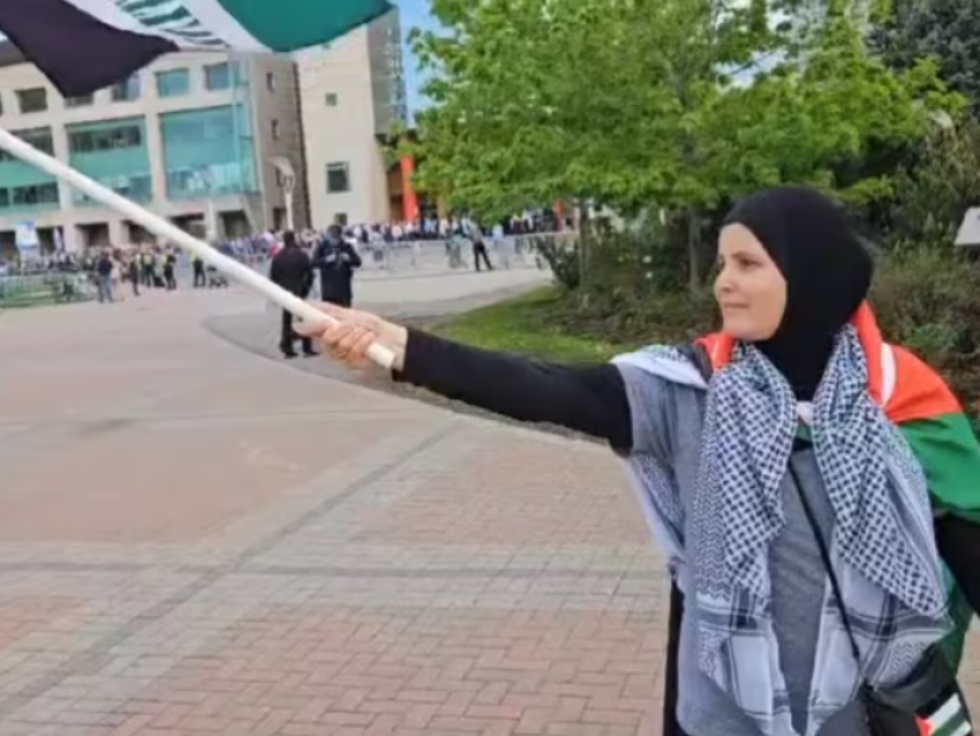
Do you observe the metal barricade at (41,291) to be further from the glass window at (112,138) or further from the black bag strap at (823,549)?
the black bag strap at (823,549)

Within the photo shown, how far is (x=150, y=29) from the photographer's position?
328cm

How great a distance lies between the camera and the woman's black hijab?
2217 millimetres

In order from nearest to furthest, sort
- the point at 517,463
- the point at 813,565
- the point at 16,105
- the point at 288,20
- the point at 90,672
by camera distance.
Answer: the point at 813,565 → the point at 288,20 → the point at 90,672 → the point at 517,463 → the point at 16,105

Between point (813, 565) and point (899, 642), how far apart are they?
8.0 inches

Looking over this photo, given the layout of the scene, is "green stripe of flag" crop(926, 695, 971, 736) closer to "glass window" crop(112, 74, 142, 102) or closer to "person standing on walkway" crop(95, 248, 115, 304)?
"glass window" crop(112, 74, 142, 102)

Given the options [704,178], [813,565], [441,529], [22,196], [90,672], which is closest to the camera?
[813,565]

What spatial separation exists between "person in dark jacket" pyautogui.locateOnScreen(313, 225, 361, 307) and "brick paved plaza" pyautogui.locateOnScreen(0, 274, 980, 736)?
19.1 feet

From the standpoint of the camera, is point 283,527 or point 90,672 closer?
point 90,672

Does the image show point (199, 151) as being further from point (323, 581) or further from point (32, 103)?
point (323, 581)

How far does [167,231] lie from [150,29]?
0.82m

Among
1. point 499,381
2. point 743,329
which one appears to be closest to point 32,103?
point 499,381

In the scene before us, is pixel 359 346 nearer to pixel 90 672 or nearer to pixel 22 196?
pixel 90 672

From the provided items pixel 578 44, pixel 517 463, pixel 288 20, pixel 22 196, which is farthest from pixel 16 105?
pixel 288 20

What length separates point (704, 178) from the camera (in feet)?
47.6
